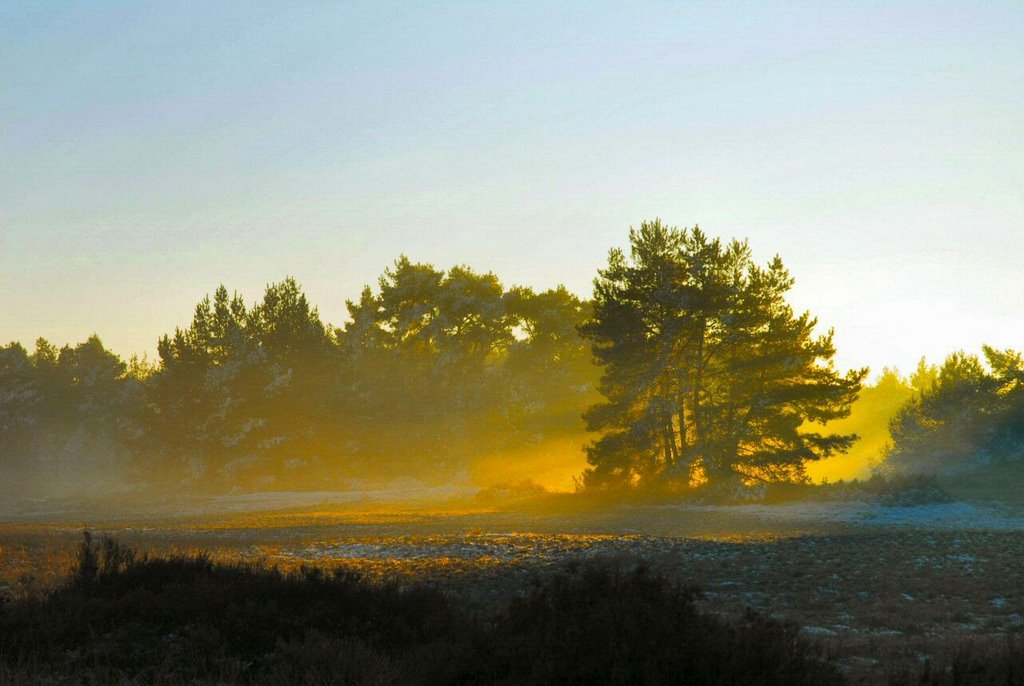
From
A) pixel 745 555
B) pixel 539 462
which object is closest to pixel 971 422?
pixel 539 462

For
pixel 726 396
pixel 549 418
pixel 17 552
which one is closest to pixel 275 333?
pixel 549 418

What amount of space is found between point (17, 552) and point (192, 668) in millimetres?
14631

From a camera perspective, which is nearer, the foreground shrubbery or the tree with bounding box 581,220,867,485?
the foreground shrubbery

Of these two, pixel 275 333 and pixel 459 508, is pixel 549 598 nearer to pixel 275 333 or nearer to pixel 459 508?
pixel 459 508

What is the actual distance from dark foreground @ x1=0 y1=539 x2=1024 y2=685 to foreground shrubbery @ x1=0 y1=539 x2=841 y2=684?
2 centimetres

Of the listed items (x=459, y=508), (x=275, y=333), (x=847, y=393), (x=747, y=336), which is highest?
(x=275, y=333)

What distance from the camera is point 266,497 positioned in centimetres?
6419

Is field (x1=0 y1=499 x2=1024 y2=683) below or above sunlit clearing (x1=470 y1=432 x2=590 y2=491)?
below

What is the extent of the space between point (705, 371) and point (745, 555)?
28.3m

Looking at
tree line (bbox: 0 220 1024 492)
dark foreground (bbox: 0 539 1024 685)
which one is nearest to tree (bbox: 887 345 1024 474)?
tree line (bbox: 0 220 1024 492)

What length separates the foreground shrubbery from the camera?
7898 mm

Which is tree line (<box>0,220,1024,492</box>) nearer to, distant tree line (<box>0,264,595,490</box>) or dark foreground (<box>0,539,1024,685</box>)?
distant tree line (<box>0,264,595,490</box>)

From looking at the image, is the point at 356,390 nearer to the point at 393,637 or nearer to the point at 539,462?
the point at 539,462

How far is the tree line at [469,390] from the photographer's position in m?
47.7
